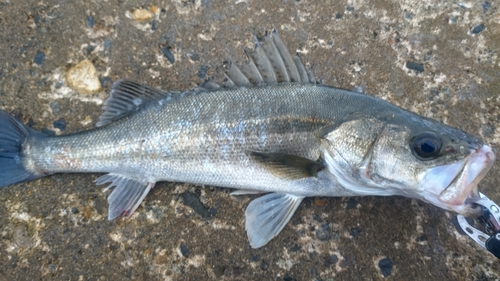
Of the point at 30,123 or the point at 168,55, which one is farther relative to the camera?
the point at 168,55

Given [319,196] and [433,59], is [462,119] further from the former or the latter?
[319,196]

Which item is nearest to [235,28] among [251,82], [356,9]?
[251,82]

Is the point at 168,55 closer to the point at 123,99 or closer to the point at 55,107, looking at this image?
the point at 123,99

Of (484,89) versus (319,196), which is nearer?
(319,196)

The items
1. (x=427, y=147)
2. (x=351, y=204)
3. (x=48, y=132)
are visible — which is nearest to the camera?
(x=427, y=147)

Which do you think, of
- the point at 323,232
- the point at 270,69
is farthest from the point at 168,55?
the point at 323,232
